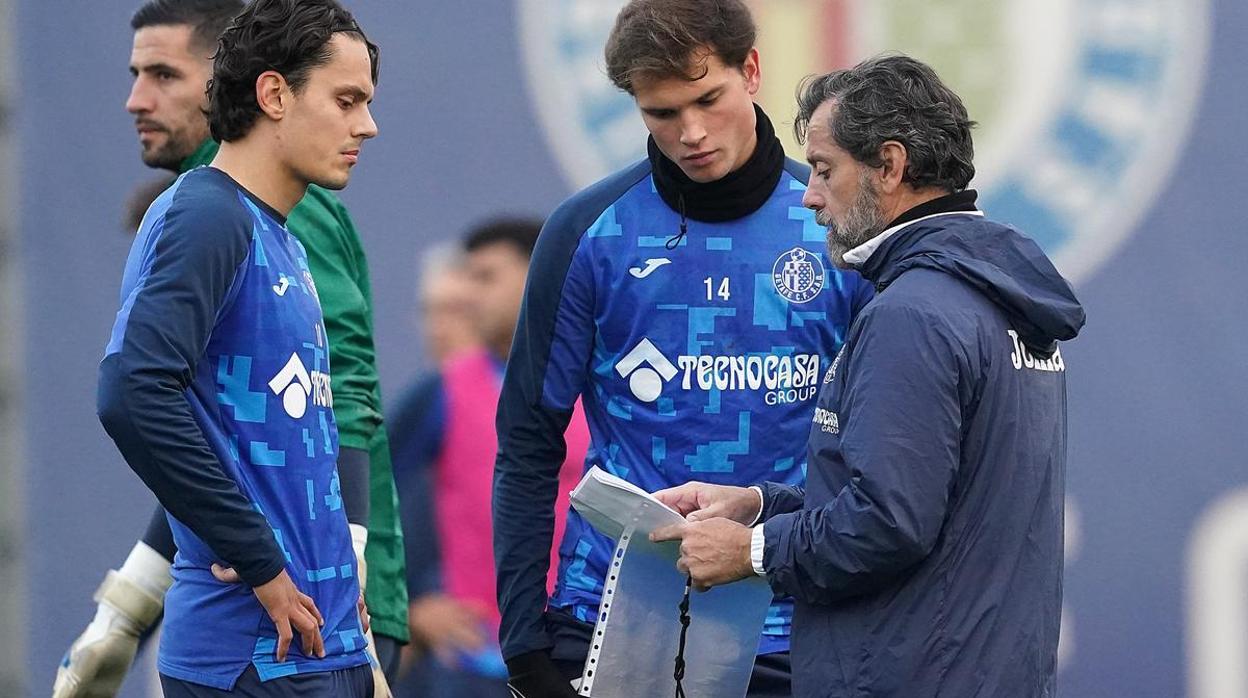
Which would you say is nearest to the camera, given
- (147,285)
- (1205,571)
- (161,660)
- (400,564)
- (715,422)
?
(147,285)

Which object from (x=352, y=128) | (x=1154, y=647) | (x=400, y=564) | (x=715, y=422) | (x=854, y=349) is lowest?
(x=1154, y=647)

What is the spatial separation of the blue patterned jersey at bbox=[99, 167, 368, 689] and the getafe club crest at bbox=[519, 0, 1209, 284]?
279 centimetres

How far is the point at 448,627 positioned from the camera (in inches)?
192

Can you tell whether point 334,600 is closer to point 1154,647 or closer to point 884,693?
point 884,693

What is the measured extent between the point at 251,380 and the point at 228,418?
0.06 meters

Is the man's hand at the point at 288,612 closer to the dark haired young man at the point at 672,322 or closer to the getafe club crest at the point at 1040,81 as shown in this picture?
the dark haired young man at the point at 672,322

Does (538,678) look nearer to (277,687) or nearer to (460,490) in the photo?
(277,687)

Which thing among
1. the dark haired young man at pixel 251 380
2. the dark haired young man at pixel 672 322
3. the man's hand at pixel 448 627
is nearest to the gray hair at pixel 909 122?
the dark haired young man at pixel 672 322

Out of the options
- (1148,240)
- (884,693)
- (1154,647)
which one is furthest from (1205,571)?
(884,693)

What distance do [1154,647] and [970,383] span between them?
3.05 m

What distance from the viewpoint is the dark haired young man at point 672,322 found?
3049 millimetres

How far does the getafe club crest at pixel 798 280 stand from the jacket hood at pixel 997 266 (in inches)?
17.0

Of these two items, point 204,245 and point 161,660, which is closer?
point 204,245

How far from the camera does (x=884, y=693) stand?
2510mm
